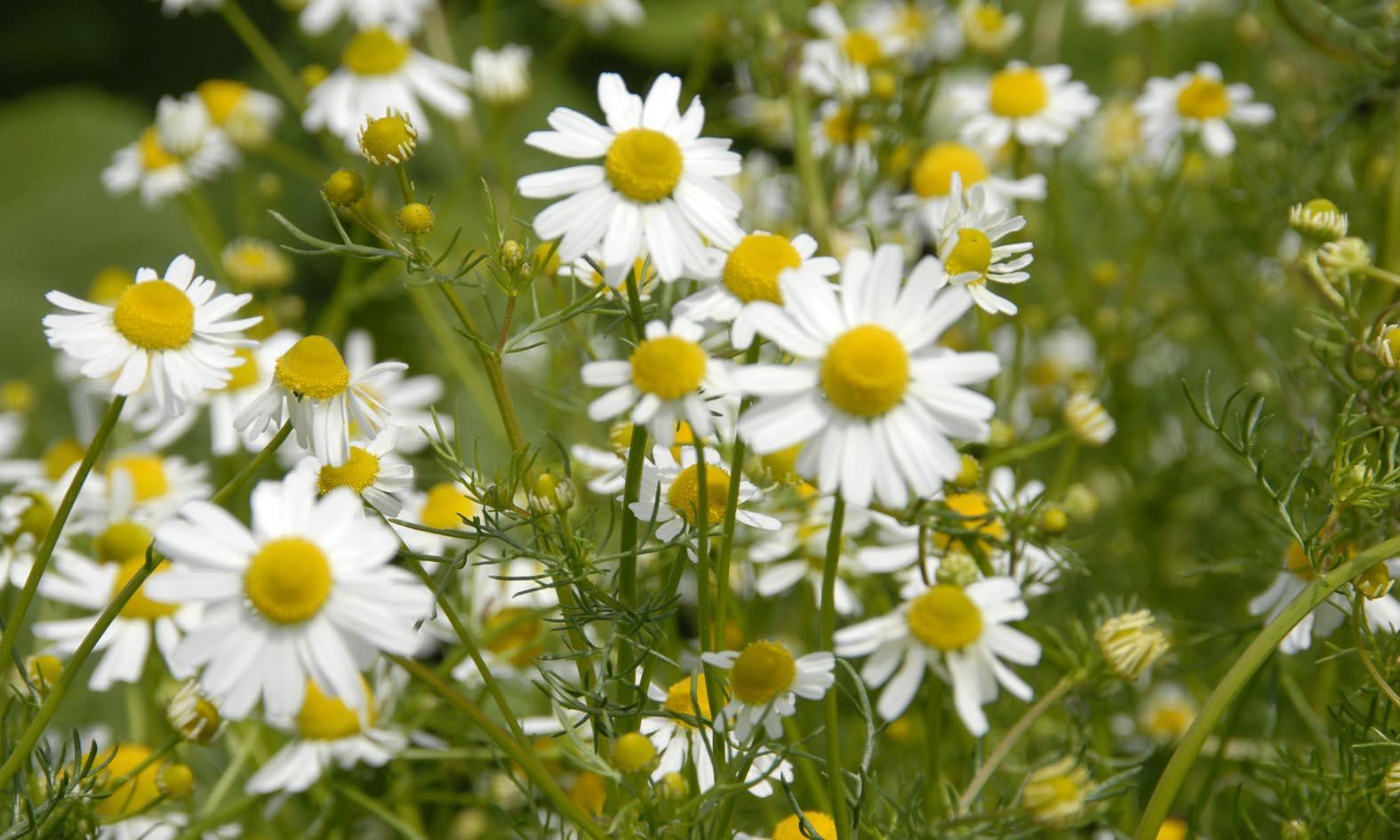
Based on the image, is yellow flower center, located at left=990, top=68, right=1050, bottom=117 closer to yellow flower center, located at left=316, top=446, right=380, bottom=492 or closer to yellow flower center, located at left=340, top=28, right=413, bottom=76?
yellow flower center, located at left=340, top=28, right=413, bottom=76

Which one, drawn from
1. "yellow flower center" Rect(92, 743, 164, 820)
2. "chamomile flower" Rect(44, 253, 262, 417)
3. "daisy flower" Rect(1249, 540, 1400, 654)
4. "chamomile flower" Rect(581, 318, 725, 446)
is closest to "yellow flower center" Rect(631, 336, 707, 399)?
"chamomile flower" Rect(581, 318, 725, 446)

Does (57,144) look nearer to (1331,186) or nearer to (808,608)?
(808,608)

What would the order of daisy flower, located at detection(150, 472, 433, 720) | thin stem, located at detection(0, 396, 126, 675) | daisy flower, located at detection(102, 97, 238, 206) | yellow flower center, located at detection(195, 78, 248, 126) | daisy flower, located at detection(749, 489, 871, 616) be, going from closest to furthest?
1. daisy flower, located at detection(150, 472, 433, 720)
2. thin stem, located at detection(0, 396, 126, 675)
3. daisy flower, located at detection(749, 489, 871, 616)
4. daisy flower, located at detection(102, 97, 238, 206)
5. yellow flower center, located at detection(195, 78, 248, 126)

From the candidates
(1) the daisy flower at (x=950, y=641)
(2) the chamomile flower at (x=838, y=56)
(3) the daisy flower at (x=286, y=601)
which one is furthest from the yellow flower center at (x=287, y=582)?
(2) the chamomile flower at (x=838, y=56)

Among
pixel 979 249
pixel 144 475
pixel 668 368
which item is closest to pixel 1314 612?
pixel 979 249

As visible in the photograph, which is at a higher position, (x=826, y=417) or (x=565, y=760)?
(x=826, y=417)

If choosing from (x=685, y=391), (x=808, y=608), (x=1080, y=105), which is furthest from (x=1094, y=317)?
(x=685, y=391)
